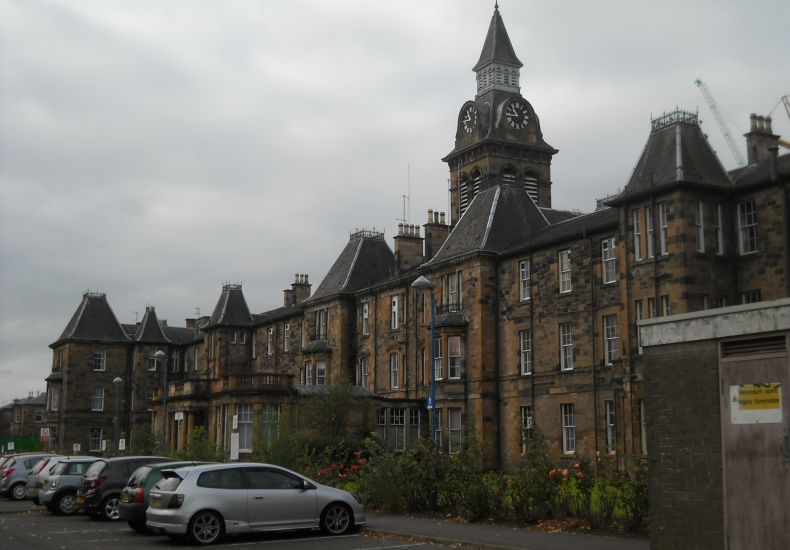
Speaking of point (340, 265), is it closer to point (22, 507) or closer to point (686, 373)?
point (22, 507)

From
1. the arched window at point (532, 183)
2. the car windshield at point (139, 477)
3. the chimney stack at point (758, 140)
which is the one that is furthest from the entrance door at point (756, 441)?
the arched window at point (532, 183)

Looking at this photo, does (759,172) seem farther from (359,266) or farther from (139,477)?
(359,266)

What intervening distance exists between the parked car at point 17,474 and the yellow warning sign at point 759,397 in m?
30.5

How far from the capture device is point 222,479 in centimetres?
1919

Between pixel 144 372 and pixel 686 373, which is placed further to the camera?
pixel 144 372

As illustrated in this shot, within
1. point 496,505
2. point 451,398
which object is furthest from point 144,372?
point 496,505

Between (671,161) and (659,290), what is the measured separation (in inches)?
204

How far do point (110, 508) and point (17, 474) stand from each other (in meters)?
13.1

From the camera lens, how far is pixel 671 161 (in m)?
36.5

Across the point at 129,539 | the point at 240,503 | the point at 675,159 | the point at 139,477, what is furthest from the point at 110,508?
the point at 675,159

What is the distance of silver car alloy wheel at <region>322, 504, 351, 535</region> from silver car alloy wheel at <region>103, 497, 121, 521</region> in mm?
7882

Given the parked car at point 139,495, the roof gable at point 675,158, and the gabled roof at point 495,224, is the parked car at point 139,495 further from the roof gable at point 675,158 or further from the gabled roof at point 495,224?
the gabled roof at point 495,224

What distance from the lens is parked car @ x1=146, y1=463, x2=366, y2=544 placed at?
1866cm

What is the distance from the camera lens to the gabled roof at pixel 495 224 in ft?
160
